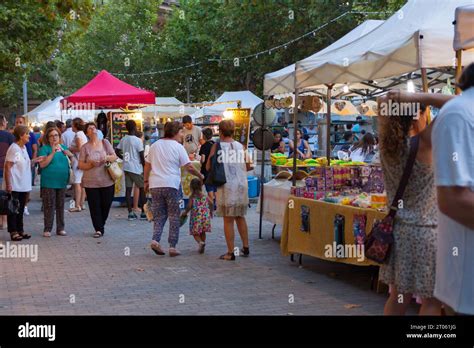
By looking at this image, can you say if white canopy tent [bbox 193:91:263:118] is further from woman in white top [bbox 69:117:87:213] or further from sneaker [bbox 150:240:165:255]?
sneaker [bbox 150:240:165:255]

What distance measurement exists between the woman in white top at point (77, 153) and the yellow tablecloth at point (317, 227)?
632cm

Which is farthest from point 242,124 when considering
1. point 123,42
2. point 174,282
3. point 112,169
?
point 123,42

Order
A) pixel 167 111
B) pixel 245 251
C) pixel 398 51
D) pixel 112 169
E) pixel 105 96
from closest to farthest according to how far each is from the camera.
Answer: pixel 398 51
pixel 245 251
pixel 112 169
pixel 105 96
pixel 167 111

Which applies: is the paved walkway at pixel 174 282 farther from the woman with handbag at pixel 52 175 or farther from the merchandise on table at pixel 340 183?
the merchandise on table at pixel 340 183

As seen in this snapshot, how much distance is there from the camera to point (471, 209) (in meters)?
3.24

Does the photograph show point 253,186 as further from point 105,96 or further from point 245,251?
point 245,251

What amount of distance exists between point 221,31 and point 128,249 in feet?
93.0

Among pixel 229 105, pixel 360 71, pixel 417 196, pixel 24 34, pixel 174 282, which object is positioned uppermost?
pixel 24 34

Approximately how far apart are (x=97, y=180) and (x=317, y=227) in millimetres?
4526

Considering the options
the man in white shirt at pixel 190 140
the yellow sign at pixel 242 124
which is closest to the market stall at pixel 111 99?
the yellow sign at pixel 242 124

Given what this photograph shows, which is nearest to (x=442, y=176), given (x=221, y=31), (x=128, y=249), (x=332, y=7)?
(x=128, y=249)

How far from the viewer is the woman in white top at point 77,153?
15891 mm

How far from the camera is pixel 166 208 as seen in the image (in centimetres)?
1078

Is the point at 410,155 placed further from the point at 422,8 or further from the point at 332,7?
the point at 332,7
